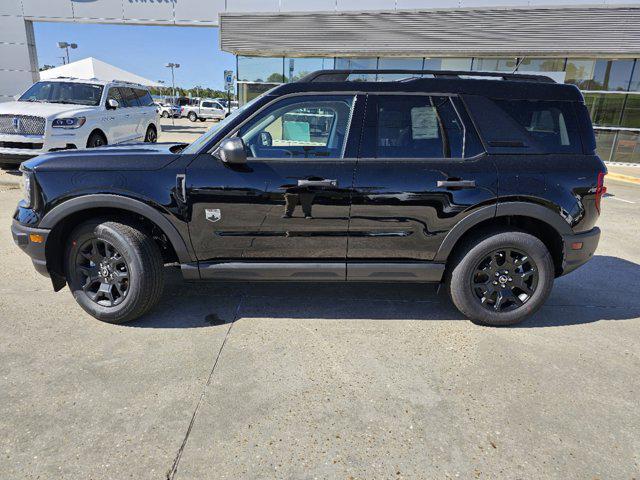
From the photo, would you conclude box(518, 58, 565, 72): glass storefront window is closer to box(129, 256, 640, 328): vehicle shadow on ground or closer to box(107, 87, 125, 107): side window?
box(107, 87, 125, 107): side window

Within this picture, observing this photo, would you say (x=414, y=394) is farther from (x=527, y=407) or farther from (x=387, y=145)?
(x=387, y=145)

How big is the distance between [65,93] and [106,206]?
857cm

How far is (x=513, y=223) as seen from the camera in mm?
3520

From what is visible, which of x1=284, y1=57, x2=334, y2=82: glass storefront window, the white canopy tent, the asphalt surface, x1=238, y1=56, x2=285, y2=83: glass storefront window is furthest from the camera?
the white canopy tent

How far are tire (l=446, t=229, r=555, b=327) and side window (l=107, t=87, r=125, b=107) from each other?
31.5ft

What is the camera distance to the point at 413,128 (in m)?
3.29

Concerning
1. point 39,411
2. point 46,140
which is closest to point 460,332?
point 39,411

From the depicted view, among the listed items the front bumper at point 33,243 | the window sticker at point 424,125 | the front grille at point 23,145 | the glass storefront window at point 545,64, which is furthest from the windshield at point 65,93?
the glass storefront window at point 545,64

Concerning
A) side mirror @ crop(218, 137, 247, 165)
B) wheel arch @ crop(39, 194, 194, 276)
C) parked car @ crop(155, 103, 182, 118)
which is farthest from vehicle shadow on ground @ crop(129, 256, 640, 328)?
parked car @ crop(155, 103, 182, 118)

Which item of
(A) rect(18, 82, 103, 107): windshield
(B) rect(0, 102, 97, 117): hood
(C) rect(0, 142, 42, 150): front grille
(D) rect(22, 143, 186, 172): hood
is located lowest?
(C) rect(0, 142, 42, 150): front grille

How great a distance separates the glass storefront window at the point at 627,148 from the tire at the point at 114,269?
17.4 meters

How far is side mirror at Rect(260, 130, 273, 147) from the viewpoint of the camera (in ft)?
10.9

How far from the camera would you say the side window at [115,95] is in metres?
10.2

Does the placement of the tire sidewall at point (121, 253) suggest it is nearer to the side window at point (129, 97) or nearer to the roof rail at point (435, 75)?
the roof rail at point (435, 75)
